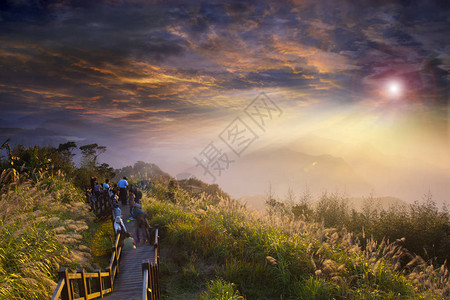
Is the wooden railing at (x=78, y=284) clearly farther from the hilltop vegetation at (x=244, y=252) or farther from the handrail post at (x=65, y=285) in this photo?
the hilltop vegetation at (x=244, y=252)

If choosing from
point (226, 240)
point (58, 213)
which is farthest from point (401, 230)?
point (58, 213)

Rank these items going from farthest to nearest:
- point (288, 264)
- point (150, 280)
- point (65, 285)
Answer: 1. point (288, 264)
2. point (150, 280)
3. point (65, 285)

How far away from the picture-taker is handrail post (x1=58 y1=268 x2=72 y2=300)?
469 cm

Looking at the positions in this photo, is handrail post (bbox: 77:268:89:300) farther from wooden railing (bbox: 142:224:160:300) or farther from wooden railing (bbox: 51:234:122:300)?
wooden railing (bbox: 142:224:160:300)

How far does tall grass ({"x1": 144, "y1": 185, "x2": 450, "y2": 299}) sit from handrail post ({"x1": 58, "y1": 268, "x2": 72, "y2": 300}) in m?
3.21

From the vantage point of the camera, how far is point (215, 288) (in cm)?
660

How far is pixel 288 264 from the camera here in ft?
24.3

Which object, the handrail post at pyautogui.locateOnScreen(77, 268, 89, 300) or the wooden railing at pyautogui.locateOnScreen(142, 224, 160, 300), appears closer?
the wooden railing at pyautogui.locateOnScreen(142, 224, 160, 300)

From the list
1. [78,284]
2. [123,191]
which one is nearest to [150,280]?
[78,284]

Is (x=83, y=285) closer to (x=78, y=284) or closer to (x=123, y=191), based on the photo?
(x=78, y=284)

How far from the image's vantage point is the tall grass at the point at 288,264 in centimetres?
643

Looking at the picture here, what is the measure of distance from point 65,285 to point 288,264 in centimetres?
555

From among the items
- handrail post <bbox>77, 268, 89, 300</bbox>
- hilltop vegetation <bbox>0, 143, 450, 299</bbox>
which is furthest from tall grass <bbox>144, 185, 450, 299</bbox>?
handrail post <bbox>77, 268, 89, 300</bbox>

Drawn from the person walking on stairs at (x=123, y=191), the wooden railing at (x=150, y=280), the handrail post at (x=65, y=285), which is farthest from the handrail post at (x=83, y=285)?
the person walking on stairs at (x=123, y=191)
